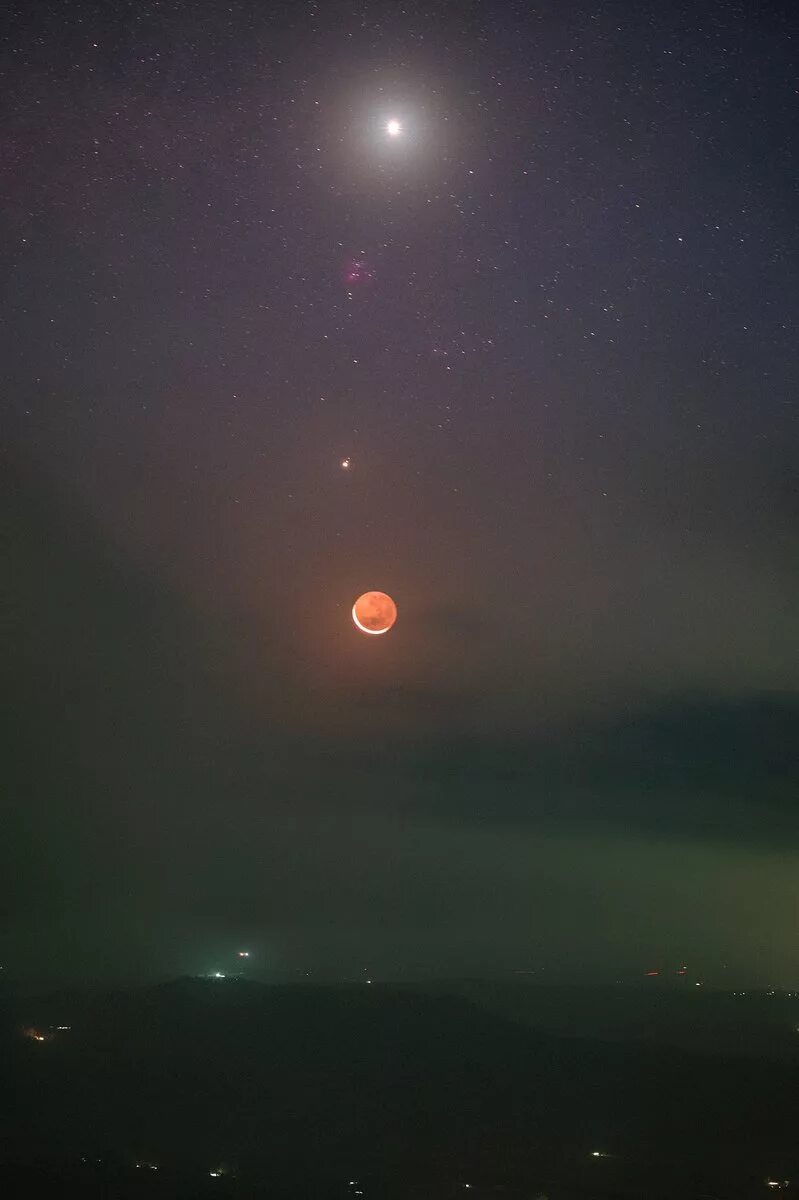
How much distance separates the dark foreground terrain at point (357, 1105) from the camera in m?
75.8

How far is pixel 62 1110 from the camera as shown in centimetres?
10081

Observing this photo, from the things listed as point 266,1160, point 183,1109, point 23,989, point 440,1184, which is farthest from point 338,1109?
point 23,989

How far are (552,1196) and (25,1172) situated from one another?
4337 centimetres

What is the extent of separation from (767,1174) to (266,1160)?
48570 millimetres

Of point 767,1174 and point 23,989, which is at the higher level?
point 23,989

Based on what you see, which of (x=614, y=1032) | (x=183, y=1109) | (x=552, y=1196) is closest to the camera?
(x=552, y=1196)

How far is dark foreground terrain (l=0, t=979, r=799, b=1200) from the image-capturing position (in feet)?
249

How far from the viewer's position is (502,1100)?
116875mm

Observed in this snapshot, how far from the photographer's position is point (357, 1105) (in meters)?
115

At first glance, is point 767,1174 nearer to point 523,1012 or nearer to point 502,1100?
point 502,1100

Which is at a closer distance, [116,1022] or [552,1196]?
[552,1196]

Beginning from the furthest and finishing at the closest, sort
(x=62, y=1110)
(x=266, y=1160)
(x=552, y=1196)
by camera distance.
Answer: (x=62, y=1110) → (x=266, y=1160) → (x=552, y=1196)

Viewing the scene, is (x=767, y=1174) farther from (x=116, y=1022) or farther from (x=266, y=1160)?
(x=116, y=1022)

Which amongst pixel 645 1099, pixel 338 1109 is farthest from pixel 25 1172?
pixel 645 1099
